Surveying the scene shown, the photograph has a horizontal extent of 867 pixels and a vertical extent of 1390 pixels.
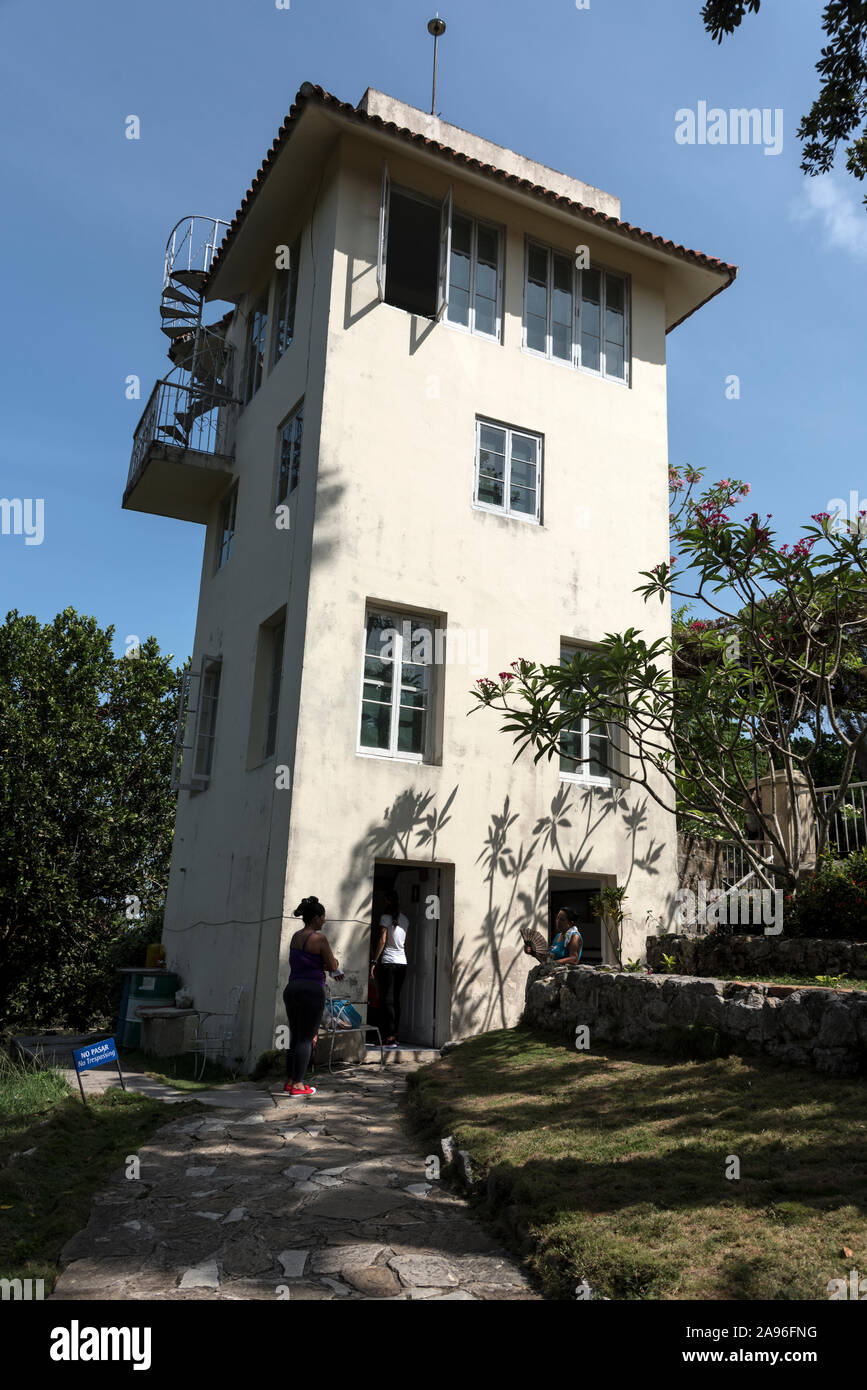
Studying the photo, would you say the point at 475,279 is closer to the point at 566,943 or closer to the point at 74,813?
the point at 566,943

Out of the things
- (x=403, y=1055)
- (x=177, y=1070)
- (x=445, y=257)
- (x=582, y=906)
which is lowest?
(x=177, y=1070)

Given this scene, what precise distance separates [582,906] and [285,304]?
9930 mm

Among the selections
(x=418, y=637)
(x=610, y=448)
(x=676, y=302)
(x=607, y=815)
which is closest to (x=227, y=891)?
(x=418, y=637)

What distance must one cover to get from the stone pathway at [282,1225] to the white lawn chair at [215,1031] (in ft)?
11.4

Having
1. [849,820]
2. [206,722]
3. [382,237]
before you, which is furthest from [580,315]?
[206,722]

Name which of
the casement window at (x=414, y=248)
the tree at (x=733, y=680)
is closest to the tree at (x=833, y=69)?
the tree at (x=733, y=680)

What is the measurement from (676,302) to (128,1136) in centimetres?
1411

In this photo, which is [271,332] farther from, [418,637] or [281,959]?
[281,959]

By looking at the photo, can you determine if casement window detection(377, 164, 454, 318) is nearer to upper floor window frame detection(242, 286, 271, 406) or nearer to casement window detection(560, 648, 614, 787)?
upper floor window frame detection(242, 286, 271, 406)

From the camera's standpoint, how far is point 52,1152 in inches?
261

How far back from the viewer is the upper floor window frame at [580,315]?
558 inches

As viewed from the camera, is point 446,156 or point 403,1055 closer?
point 403,1055

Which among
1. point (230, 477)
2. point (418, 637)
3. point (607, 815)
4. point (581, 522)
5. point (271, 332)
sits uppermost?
point (271, 332)

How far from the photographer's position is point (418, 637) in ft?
40.1
